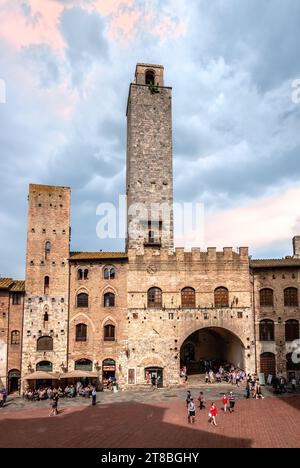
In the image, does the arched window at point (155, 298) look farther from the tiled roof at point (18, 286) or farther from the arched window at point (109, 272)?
the tiled roof at point (18, 286)

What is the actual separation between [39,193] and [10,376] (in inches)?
654

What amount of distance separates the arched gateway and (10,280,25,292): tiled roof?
17.7 m

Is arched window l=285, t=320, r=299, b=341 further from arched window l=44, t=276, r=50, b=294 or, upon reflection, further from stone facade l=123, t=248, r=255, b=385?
arched window l=44, t=276, r=50, b=294

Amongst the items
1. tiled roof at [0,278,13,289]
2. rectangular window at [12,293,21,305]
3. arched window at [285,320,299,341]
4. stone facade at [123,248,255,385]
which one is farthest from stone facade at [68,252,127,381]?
arched window at [285,320,299,341]

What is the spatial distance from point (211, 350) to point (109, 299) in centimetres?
1696

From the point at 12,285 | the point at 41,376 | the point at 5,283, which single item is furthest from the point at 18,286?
the point at 41,376

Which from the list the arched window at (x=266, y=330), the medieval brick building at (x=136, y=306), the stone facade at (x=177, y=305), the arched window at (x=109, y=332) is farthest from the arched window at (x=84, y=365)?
the arched window at (x=266, y=330)

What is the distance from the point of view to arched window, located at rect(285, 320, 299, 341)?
39.1 m

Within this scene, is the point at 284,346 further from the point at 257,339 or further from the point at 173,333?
the point at 173,333

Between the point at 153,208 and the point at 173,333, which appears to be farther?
the point at 153,208

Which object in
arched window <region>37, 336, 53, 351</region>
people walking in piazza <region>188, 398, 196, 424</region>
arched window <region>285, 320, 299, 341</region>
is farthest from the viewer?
arched window <region>285, 320, 299, 341</region>

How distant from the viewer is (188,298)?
1556 inches
